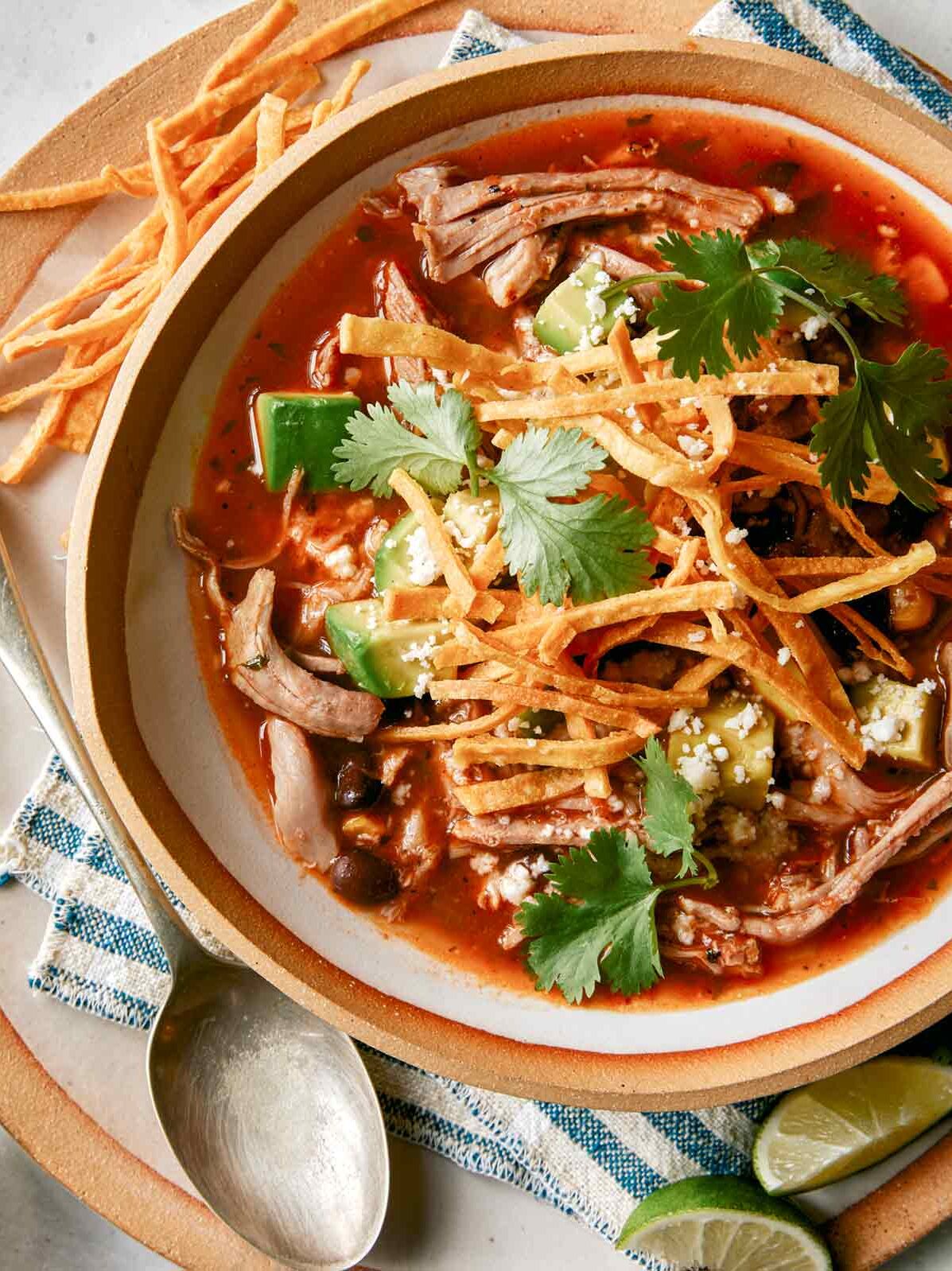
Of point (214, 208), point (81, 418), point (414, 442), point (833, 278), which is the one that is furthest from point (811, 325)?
point (81, 418)

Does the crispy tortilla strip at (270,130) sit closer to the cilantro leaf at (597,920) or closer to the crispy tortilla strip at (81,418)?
the crispy tortilla strip at (81,418)

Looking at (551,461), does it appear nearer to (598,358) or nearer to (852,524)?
(598,358)

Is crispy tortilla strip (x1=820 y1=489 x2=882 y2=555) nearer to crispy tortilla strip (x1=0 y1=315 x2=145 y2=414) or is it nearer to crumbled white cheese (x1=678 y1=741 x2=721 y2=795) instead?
crumbled white cheese (x1=678 y1=741 x2=721 y2=795)

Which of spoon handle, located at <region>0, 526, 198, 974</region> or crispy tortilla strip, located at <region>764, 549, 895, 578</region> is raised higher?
crispy tortilla strip, located at <region>764, 549, 895, 578</region>

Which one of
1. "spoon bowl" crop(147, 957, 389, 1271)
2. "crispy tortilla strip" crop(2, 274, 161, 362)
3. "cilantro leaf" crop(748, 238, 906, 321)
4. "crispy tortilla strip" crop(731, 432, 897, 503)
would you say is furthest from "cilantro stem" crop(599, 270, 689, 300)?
"spoon bowl" crop(147, 957, 389, 1271)

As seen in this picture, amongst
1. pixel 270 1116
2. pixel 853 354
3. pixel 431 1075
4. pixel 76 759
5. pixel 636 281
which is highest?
pixel 853 354
